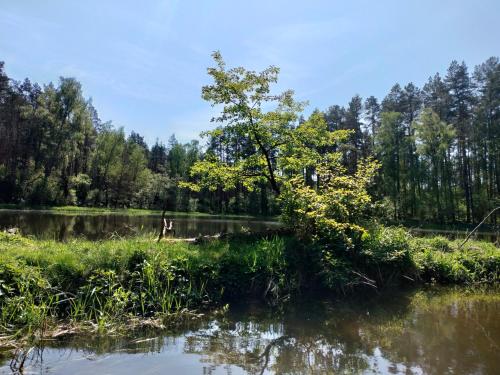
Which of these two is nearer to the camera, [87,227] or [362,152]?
[87,227]

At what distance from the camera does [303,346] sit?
6.77 metres

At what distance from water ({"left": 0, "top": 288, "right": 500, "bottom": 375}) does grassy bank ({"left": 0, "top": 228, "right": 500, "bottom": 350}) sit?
70 cm

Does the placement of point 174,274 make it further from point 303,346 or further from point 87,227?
point 87,227

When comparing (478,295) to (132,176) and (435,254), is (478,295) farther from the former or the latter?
(132,176)

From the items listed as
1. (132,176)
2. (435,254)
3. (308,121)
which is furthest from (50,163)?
(435,254)

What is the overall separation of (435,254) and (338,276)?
522 centimetres

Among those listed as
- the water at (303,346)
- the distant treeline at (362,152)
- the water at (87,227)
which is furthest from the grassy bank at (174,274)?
the distant treeline at (362,152)

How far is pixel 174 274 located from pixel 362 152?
65.0 m

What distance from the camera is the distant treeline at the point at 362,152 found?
5156cm

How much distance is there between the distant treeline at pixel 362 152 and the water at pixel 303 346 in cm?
3556

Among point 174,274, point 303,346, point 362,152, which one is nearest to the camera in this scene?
point 303,346

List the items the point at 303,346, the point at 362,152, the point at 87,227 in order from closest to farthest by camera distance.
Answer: the point at 303,346, the point at 87,227, the point at 362,152

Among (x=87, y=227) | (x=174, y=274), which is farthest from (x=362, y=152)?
(x=174, y=274)

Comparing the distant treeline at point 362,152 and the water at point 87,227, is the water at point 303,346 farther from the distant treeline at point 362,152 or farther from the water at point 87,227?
the distant treeline at point 362,152
